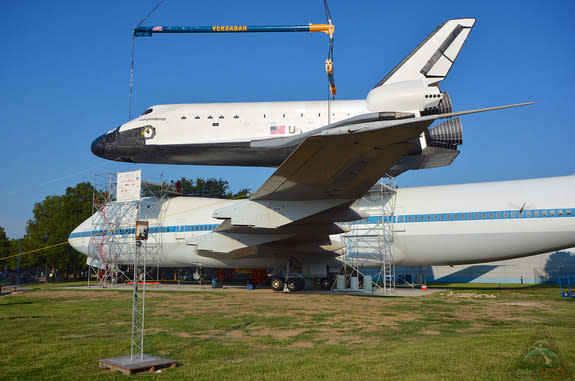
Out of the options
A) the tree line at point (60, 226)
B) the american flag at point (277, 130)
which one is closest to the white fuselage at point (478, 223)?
the american flag at point (277, 130)

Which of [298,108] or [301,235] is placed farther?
[301,235]

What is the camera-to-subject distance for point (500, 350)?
21.0 feet

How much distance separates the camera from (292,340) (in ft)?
26.9

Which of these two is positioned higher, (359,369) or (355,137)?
(355,137)

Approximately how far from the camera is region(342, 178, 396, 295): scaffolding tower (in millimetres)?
21016

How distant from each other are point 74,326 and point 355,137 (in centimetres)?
848

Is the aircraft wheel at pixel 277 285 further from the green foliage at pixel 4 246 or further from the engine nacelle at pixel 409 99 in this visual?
the green foliage at pixel 4 246

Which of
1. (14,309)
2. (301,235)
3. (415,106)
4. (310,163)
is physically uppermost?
(415,106)

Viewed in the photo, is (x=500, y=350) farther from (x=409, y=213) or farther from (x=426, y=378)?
(x=409, y=213)

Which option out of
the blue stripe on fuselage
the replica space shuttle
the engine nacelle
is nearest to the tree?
the replica space shuttle

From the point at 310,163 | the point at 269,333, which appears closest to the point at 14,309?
the point at 269,333

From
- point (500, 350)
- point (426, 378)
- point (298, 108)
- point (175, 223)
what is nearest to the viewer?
point (426, 378)

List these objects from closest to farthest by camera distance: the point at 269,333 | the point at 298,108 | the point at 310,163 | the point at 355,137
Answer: the point at 269,333 < the point at 355,137 < the point at 310,163 < the point at 298,108

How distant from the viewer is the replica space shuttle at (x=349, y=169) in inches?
442
